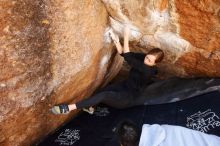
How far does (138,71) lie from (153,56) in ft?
Answer: 0.69

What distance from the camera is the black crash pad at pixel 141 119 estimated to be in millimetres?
3550

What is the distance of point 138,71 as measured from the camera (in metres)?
3.74

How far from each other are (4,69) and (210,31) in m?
1.71

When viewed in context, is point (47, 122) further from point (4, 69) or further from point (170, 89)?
point (170, 89)

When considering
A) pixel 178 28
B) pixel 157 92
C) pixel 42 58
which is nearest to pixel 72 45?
pixel 42 58

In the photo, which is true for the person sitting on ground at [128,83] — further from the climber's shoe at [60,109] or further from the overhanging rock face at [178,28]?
the overhanging rock face at [178,28]

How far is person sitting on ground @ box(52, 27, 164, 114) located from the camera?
3.59 meters

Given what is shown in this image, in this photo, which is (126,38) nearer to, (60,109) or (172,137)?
(60,109)

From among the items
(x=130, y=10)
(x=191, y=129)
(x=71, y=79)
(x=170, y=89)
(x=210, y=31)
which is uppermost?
(x=130, y=10)

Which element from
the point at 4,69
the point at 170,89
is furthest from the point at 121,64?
the point at 4,69

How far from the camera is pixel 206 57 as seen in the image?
3.66m

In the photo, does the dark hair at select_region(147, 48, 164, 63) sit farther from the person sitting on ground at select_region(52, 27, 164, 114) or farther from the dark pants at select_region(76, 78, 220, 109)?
the dark pants at select_region(76, 78, 220, 109)

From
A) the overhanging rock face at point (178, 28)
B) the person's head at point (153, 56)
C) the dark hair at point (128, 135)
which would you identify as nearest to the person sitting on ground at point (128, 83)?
the person's head at point (153, 56)

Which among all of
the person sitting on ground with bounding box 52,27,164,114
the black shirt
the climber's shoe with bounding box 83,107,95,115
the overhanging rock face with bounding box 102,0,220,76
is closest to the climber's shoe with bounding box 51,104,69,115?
the person sitting on ground with bounding box 52,27,164,114
